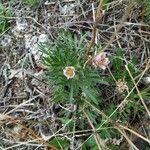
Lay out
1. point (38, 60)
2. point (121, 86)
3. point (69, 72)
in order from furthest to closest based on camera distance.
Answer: point (38, 60) < point (121, 86) < point (69, 72)

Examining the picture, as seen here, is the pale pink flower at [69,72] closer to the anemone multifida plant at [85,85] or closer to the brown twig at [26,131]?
the anemone multifida plant at [85,85]

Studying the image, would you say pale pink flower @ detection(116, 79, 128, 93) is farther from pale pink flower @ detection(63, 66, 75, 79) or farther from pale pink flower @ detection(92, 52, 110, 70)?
pale pink flower @ detection(63, 66, 75, 79)

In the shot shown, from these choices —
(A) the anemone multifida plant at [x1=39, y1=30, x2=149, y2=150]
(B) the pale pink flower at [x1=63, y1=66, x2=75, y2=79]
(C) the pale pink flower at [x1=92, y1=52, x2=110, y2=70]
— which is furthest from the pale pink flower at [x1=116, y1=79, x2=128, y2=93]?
(B) the pale pink flower at [x1=63, y1=66, x2=75, y2=79]

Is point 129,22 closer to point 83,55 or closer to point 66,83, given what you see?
point 83,55

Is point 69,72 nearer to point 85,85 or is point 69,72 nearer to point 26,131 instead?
point 85,85

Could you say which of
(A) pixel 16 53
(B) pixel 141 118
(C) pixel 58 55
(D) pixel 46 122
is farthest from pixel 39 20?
(B) pixel 141 118

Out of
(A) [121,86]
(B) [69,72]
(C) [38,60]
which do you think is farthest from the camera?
(C) [38,60]

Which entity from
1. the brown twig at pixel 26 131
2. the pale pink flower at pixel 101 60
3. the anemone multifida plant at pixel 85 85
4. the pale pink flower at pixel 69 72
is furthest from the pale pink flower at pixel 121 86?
the brown twig at pixel 26 131

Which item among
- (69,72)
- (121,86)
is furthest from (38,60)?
(121,86)
